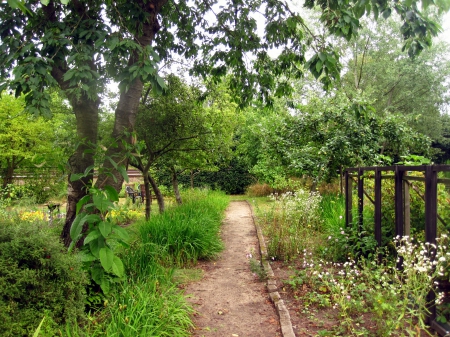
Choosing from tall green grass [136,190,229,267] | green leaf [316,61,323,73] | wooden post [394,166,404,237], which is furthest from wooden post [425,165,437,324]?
tall green grass [136,190,229,267]

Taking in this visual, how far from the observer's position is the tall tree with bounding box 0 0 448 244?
397cm

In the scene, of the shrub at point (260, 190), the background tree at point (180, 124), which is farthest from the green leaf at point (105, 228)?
the shrub at point (260, 190)

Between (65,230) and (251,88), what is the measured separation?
477 cm

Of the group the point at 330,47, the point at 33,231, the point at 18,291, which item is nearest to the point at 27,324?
the point at 18,291

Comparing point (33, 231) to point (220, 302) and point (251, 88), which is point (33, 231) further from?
point (251, 88)

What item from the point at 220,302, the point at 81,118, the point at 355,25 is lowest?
the point at 220,302

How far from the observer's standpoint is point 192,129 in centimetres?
951

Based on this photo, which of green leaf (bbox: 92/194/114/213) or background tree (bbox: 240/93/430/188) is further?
background tree (bbox: 240/93/430/188)

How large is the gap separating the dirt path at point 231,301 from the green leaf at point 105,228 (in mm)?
1439

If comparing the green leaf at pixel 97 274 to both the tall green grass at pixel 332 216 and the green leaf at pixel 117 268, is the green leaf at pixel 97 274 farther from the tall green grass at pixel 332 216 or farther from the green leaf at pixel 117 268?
the tall green grass at pixel 332 216

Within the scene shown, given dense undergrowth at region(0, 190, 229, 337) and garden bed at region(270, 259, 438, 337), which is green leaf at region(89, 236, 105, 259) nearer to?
dense undergrowth at region(0, 190, 229, 337)

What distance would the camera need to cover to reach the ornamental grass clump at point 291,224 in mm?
6742

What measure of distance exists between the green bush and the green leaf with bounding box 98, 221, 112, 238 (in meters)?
0.33

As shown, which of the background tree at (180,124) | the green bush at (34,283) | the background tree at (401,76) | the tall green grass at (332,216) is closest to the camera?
the green bush at (34,283)
